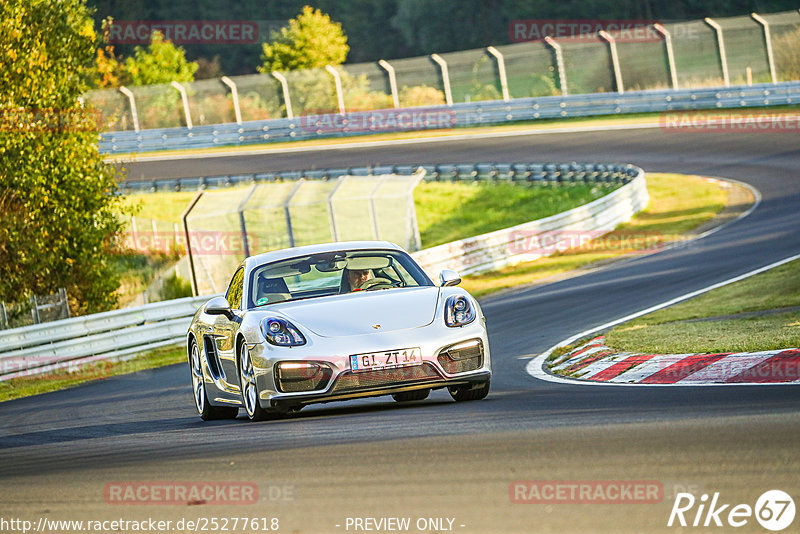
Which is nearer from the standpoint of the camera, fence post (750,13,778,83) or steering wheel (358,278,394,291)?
steering wheel (358,278,394,291)

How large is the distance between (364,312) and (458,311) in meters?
0.71

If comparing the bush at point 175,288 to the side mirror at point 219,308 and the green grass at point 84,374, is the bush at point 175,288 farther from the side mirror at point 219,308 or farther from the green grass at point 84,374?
the side mirror at point 219,308

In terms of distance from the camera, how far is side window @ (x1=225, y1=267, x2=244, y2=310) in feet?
32.0

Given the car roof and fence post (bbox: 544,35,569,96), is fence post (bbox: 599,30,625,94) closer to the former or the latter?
fence post (bbox: 544,35,569,96)

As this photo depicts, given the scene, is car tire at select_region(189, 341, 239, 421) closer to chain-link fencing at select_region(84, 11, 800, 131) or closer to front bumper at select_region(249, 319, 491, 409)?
front bumper at select_region(249, 319, 491, 409)

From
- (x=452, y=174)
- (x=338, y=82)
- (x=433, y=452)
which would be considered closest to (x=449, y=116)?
(x=338, y=82)

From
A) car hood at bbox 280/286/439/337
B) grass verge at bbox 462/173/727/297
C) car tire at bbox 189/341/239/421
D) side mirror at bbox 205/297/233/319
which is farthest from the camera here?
grass verge at bbox 462/173/727/297

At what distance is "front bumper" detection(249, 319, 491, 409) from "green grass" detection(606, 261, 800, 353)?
10.5ft

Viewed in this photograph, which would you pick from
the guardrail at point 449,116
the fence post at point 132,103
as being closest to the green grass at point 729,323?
the guardrail at point 449,116

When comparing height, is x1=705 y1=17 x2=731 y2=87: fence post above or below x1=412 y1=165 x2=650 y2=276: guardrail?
above

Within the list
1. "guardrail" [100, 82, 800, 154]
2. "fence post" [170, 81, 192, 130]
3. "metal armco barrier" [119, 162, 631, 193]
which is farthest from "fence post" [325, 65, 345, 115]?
"metal armco barrier" [119, 162, 631, 193]

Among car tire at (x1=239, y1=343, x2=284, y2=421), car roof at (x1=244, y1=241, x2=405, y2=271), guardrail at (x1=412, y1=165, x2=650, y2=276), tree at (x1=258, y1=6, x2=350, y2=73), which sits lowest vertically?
guardrail at (x1=412, y1=165, x2=650, y2=276)

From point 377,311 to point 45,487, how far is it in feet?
9.60

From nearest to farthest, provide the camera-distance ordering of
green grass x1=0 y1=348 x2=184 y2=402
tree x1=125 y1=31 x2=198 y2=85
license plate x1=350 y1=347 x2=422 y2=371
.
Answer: license plate x1=350 y1=347 x2=422 y2=371
green grass x1=0 y1=348 x2=184 y2=402
tree x1=125 y1=31 x2=198 y2=85
